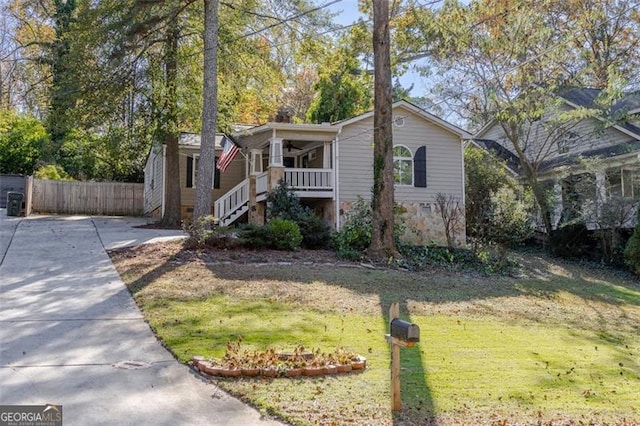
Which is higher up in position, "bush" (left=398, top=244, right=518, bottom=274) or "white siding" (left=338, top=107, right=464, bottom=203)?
"white siding" (left=338, top=107, right=464, bottom=203)

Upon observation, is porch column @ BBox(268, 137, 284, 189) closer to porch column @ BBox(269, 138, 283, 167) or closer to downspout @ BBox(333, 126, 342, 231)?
porch column @ BBox(269, 138, 283, 167)

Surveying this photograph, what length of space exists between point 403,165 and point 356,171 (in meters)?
1.77

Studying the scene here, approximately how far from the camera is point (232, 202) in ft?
61.7

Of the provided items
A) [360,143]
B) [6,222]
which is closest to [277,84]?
[360,143]

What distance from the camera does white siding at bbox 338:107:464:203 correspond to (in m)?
18.3

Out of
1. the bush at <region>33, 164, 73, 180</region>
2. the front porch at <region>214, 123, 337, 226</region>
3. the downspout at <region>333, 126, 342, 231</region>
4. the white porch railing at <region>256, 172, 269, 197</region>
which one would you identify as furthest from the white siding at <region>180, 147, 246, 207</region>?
the bush at <region>33, 164, 73, 180</region>

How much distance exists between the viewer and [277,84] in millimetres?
19031

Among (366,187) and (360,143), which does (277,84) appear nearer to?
(360,143)

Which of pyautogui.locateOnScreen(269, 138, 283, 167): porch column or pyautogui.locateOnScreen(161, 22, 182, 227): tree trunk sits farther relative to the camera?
pyautogui.locateOnScreen(161, 22, 182, 227): tree trunk

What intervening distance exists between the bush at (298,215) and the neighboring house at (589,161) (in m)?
8.37

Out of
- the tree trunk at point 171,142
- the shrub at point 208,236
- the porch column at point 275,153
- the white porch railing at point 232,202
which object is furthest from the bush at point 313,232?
the tree trunk at point 171,142

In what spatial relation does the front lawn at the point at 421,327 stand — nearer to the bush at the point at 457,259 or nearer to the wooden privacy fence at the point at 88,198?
the bush at the point at 457,259

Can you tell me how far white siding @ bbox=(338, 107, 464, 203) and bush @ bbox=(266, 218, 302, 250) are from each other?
4.24m

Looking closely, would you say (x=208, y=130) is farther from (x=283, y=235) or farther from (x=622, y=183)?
(x=622, y=183)
